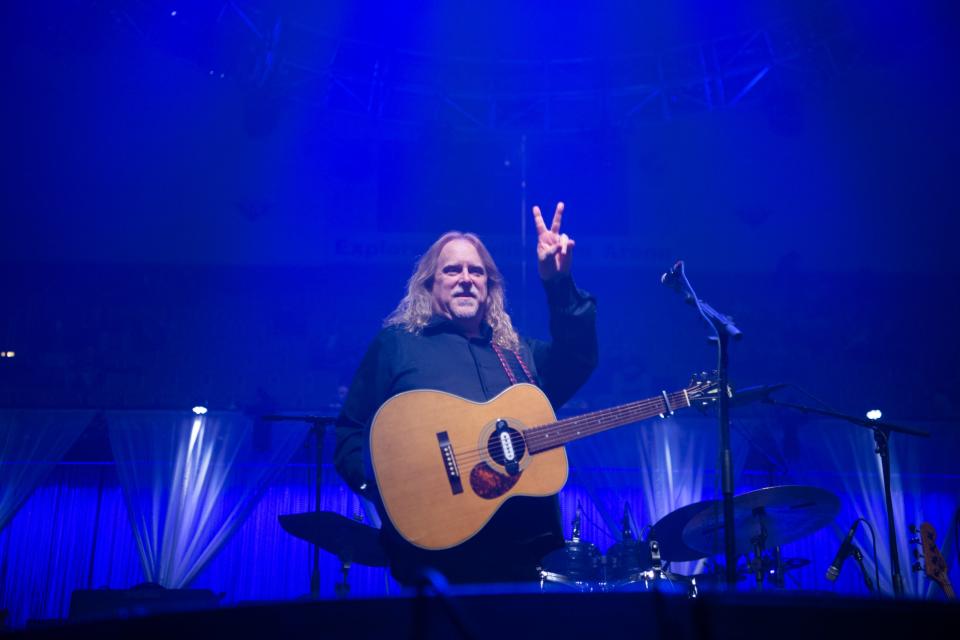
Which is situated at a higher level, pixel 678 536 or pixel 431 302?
pixel 431 302

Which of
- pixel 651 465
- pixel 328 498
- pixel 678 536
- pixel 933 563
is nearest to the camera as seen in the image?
pixel 678 536

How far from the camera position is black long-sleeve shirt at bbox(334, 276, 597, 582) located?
322cm

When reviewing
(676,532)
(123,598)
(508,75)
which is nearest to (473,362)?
(676,532)

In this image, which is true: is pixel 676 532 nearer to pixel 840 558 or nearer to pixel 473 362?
pixel 473 362

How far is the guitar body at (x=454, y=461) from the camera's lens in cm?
319

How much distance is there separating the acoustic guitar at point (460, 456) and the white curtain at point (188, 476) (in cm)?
867

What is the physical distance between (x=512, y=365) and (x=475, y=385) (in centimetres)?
27

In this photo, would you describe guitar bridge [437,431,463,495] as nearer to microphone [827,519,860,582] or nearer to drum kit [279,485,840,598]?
drum kit [279,485,840,598]

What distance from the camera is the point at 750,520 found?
4.78 m

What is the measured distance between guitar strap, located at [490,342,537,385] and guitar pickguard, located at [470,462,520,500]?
0.52 m

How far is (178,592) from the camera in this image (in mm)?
6883

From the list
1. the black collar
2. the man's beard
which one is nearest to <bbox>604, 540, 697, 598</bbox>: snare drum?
the black collar

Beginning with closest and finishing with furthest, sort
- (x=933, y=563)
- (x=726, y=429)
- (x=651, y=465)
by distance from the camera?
(x=726, y=429) < (x=933, y=563) < (x=651, y=465)

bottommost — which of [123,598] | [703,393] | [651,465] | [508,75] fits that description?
[123,598]
